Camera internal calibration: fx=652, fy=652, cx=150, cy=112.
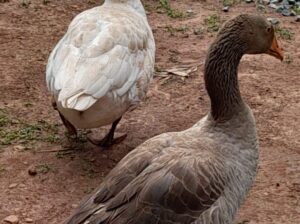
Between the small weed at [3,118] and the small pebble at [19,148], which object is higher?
the small pebble at [19,148]

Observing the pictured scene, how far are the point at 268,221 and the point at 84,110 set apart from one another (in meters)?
1.58

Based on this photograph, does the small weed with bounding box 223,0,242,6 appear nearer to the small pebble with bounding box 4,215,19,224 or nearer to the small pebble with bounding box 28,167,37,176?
the small pebble with bounding box 28,167,37,176

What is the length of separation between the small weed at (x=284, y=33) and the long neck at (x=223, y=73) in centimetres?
382

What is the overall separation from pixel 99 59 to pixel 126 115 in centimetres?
129

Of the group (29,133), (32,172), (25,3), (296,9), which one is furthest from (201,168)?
(296,9)

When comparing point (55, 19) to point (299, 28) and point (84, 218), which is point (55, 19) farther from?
point (84, 218)

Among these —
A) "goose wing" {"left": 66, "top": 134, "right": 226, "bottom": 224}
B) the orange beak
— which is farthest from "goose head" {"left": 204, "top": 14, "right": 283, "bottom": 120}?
"goose wing" {"left": 66, "top": 134, "right": 226, "bottom": 224}

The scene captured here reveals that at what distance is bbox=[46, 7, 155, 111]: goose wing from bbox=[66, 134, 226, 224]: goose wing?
989 mm

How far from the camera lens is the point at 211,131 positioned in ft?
13.9

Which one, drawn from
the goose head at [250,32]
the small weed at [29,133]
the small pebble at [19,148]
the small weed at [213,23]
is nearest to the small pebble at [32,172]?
the small pebble at [19,148]

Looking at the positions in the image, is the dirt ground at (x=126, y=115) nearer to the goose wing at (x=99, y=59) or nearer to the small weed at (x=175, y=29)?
the small weed at (x=175, y=29)

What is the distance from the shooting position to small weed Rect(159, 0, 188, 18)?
27.8 feet

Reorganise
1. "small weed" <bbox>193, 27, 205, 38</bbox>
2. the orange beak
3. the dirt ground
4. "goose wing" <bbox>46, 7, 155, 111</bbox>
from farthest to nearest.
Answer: "small weed" <bbox>193, 27, 205, 38</bbox>
the dirt ground
"goose wing" <bbox>46, 7, 155, 111</bbox>
the orange beak

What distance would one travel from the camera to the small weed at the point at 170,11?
8.46m
